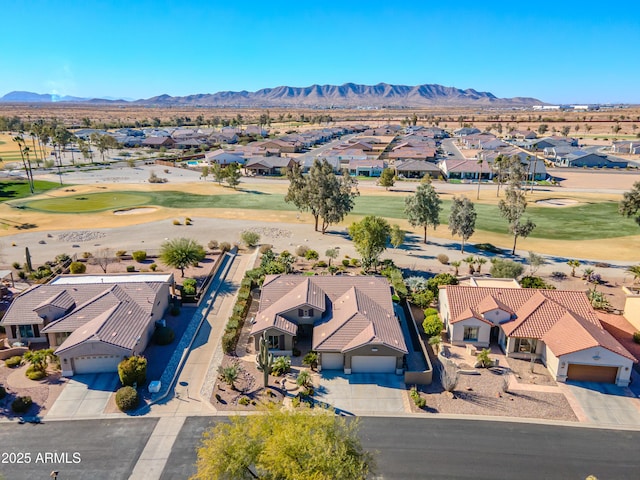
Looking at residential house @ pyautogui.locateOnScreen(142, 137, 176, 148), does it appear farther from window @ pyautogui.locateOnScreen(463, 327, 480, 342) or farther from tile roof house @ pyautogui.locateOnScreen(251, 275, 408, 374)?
window @ pyautogui.locateOnScreen(463, 327, 480, 342)

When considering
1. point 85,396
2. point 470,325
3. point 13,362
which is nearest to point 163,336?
point 85,396

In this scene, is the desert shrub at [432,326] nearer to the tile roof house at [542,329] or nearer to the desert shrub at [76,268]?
the tile roof house at [542,329]

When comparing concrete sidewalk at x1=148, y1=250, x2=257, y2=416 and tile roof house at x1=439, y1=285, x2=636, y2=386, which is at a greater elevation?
tile roof house at x1=439, y1=285, x2=636, y2=386

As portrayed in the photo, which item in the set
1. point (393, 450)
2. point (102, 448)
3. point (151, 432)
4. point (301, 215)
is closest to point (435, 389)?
point (393, 450)

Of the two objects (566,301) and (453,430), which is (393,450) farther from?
(566,301)

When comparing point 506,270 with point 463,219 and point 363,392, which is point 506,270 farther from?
point 363,392

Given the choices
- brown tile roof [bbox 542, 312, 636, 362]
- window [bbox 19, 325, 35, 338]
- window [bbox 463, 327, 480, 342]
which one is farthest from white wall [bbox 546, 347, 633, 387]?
window [bbox 19, 325, 35, 338]
